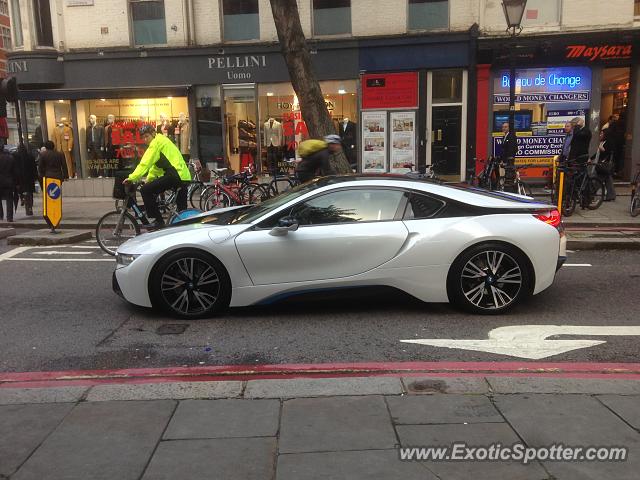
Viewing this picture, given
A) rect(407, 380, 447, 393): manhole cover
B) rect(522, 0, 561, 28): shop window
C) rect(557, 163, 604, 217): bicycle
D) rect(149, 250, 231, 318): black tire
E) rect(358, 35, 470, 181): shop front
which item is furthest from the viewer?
rect(358, 35, 470, 181): shop front

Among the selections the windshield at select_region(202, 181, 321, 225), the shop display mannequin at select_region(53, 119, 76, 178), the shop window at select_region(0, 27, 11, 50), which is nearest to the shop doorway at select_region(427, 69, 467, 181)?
the windshield at select_region(202, 181, 321, 225)

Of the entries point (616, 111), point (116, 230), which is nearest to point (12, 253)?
point (116, 230)

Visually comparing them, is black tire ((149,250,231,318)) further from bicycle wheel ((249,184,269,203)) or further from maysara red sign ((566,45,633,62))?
maysara red sign ((566,45,633,62))

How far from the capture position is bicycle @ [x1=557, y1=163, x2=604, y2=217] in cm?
1153

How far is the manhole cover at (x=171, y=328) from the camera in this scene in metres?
5.41

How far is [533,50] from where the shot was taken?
14891 millimetres

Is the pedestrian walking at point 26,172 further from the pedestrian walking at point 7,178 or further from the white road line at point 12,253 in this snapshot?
the white road line at point 12,253

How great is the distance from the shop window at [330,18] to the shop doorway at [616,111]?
724 centimetres

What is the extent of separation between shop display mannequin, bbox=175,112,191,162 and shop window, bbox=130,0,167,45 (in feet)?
7.51

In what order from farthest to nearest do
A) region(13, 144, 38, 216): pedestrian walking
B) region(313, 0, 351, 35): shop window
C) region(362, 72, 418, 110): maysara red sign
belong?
1. region(313, 0, 351, 35): shop window
2. region(362, 72, 418, 110): maysara red sign
3. region(13, 144, 38, 216): pedestrian walking

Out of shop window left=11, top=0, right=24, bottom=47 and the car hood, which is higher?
shop window left=11, top=0, right=24, bottom=47

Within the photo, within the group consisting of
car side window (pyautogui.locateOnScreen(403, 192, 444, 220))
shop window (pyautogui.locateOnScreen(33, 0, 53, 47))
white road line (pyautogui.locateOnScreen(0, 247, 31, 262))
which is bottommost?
white road line (pyautogui.locateOnScreen(0, 247, 31, 262))

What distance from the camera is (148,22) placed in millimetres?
16859

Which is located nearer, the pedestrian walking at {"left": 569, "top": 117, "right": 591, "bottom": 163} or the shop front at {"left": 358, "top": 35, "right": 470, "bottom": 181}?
the pedestrian walking at {"left": 569, "top": 117, "right": 591, "bottom": 163}
